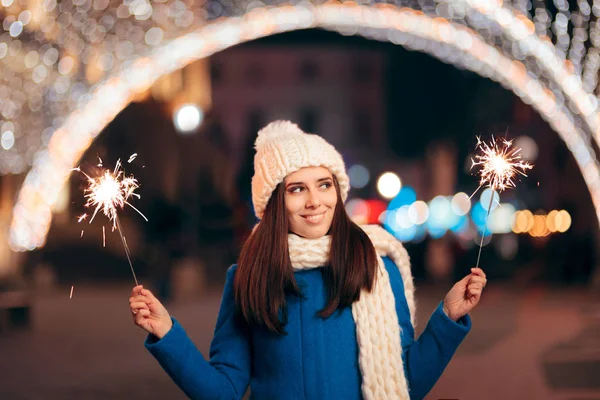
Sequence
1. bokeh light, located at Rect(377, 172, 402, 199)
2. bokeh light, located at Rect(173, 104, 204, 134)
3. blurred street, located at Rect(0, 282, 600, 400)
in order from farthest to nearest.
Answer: bokeh light, located at Rect(377, 172, 402, 199)
bokeh light, located at Rect(173, 104, 204, 134)
blurred street, located at Rect(0, 282, 600, 400)

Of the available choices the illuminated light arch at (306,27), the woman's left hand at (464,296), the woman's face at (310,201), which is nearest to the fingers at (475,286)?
the woman's left hand at (464,296)

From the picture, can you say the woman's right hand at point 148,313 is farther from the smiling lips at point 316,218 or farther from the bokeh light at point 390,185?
the bokeh light at point 390,185

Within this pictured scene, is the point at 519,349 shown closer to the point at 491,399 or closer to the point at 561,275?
the point at 491,399

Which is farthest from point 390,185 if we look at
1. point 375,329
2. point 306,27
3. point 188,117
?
point 375,329

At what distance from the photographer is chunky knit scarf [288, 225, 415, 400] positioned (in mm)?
2912

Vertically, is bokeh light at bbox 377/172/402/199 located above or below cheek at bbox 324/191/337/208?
above

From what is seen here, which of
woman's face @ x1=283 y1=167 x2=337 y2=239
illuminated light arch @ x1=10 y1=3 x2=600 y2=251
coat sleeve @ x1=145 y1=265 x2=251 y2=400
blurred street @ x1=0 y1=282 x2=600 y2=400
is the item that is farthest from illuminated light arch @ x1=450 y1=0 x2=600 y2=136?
coat sleeve @ x1=145 y1=265 x2=251 y2=400

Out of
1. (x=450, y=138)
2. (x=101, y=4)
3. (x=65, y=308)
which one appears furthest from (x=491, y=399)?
(x=450, y=138)

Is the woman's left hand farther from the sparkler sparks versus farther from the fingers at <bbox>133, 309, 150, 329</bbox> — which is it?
the fingers at <bbox>133, 309, 150, 329</bbox>

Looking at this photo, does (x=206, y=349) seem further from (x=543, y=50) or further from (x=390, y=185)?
(x=390, y=185)

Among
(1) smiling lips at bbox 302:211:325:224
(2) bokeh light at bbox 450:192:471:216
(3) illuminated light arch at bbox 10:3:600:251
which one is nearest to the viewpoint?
(1) smiling lips at bbox 302:211:325:224

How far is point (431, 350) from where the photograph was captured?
9.93 ft

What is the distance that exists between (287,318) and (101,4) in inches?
285

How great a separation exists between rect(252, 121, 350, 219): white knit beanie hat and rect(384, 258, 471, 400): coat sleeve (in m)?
0.61
